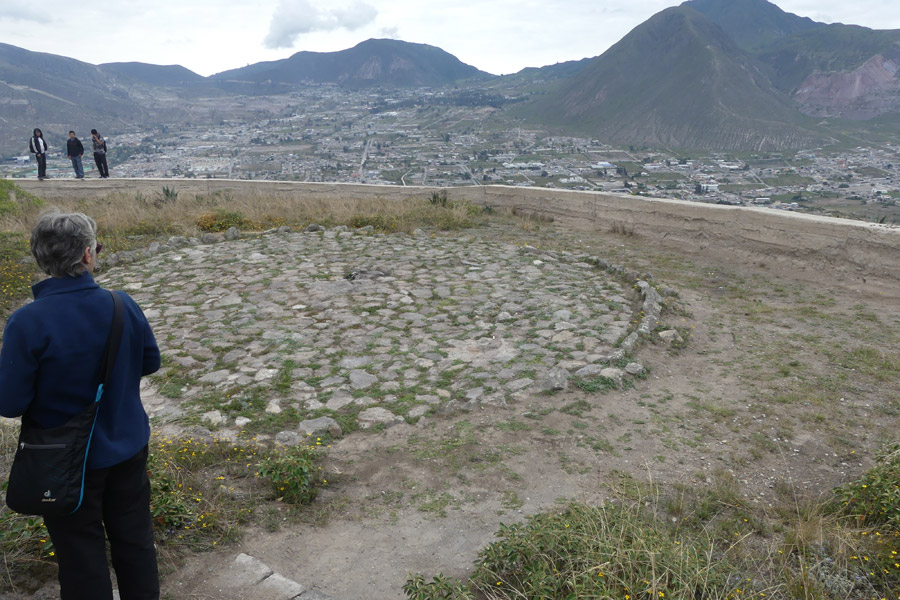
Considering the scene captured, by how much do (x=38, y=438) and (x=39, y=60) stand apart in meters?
108

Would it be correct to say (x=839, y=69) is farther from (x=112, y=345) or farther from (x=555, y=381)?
(x=112, y=345)

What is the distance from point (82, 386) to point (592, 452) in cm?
322

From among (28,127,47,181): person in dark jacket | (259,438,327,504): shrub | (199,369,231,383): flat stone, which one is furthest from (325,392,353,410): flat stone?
(28,127,47,181): person in dark jacket

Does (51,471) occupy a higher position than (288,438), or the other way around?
(51,471)

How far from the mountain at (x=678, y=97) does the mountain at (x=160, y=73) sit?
96.5 meters

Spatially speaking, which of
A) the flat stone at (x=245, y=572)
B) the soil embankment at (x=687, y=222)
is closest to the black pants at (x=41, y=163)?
the soil embankment at (x=687, y=222)

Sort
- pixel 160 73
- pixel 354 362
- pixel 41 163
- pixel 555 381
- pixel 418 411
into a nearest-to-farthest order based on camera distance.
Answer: pixel 418 411
pixel 555 381
pixel 354 362
pixel 41 163
pixel 160 73

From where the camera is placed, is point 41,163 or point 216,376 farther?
point 41,163

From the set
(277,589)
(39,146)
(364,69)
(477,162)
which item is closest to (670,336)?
(277,589)

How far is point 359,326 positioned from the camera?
618 centimetres

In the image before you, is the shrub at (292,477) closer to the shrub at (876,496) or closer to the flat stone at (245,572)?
the flat stone at (245,572)

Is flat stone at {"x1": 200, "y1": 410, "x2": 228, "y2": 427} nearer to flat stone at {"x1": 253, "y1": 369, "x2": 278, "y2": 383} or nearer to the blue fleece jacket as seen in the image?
flat stone at {"x1": 253, "y1": 369, "x2": 278, "y2": 383}

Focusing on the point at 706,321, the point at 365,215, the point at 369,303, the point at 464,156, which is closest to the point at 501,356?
the point at 369,303

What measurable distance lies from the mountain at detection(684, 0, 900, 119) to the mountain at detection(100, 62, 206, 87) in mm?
115317
